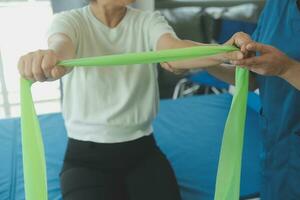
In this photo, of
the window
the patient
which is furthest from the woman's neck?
the window

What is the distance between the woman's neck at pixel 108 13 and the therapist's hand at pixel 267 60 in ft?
1.68

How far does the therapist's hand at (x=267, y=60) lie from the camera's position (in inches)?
32.8

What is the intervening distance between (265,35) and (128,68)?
468 mm

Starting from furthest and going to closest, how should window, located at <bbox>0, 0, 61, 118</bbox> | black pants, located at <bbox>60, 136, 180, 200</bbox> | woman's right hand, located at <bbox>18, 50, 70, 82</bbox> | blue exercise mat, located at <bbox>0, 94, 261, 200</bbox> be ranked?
window, located at <bbox>0, 0, 61, 118</bbox> < blue exercise mat, located at <bbox>0, 94, 261, 200</bbox> < black pants, located at <bbox>60, 136, 180, 200</bbox> < woman's right hand, located at <bbox>18, 50, 70, 82</bbox>

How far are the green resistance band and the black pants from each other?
24cm

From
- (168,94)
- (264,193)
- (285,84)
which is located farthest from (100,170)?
(168,94)

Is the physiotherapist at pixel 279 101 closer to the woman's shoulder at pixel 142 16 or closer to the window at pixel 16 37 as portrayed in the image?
the woman's shoulder at pixel 142 16

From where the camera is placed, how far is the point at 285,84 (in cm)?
102

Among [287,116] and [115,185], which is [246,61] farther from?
[115,185]

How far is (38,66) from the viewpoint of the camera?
80 cm

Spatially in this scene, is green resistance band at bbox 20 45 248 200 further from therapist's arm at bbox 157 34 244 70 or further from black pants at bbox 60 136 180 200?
black pants at bbox 60 136 180 200

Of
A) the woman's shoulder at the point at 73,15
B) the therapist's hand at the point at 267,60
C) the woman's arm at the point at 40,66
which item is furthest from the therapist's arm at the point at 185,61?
the woman's arm at the point at 40,66

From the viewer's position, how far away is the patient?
1158 mm

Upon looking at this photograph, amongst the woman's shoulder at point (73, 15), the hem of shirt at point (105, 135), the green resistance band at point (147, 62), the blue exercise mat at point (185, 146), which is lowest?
the blue exercise mat at point (185, 146)
